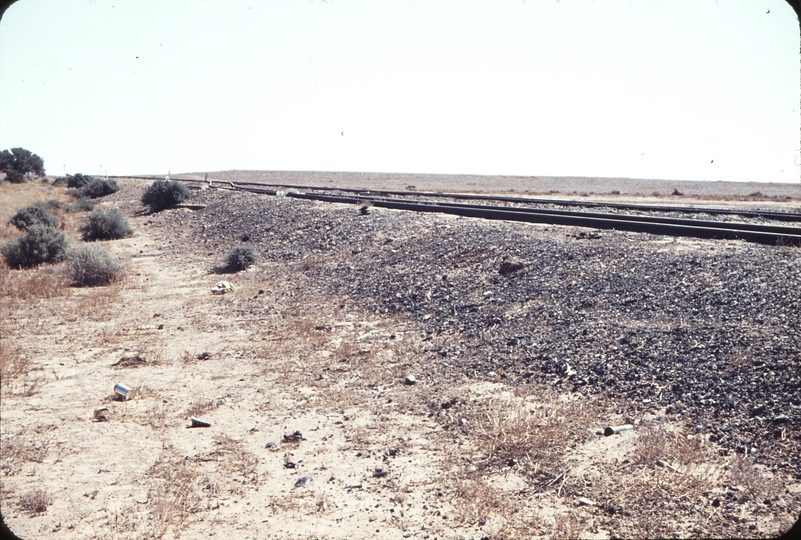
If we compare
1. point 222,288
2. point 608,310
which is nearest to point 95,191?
point 222,288

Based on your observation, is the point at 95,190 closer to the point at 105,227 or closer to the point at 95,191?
the point at 95,191

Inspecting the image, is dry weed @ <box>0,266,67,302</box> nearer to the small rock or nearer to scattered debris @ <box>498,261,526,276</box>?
scattered debris @ <box>498,261,526,276</box>

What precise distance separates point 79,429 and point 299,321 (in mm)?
4567

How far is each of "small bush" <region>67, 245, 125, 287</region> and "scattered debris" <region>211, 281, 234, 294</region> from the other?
2659 millimetres

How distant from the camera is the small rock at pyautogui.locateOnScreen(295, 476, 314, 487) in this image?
5.11m

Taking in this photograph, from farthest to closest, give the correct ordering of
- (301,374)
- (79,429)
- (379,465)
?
(301,374)
(79,429)
(379,465)

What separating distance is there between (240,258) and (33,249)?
5761mm

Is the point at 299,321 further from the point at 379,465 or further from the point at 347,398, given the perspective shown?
the point at 379,465

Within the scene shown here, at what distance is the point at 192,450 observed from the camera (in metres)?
5.71

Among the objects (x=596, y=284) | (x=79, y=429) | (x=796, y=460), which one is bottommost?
(x=79, y=429)

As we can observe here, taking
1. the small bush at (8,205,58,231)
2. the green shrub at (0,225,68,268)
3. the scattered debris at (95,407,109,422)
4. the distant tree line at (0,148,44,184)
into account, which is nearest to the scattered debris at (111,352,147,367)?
the scattered debris at (95,407,109,422)

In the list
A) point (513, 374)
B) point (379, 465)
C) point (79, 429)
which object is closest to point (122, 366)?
point (79, 429)

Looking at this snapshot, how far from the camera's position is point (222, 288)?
13242 mm

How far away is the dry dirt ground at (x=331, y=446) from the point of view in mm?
4434
